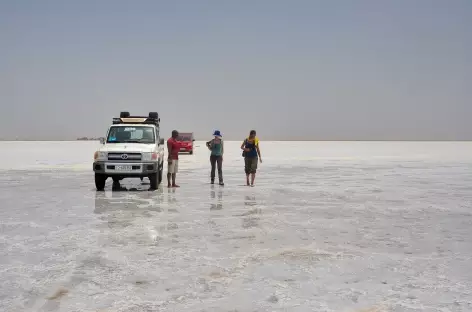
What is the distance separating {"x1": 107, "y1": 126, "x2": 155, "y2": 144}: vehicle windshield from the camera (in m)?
16.2

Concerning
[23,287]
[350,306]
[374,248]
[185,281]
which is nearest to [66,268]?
[23,287]

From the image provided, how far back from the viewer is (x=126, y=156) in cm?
1526

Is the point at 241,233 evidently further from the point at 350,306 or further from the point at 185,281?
the point at 350,306

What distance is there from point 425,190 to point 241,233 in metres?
9.18

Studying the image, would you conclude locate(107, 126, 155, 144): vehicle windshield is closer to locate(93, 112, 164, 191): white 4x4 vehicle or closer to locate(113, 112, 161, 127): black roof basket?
locate(93, 112, 164, 191): white 4x4 vehicle

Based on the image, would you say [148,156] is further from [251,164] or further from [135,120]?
[251,164]

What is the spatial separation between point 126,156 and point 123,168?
38 centimetres

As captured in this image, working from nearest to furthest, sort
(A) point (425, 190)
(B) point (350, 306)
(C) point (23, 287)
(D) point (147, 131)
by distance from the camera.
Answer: (B) point (350, 306) < (C) point (23, 287) < (A) point (425, 190) < (D) point (147, 131)

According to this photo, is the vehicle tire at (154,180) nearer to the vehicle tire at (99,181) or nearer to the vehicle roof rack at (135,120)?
the vehicle tire at (99,181)

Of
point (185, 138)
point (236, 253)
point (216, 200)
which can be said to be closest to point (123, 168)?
point (216, 200)

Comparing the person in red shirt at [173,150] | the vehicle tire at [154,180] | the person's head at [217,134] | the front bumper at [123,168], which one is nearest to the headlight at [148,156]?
the front bumper at [123,168]

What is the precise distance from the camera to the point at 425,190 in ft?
50.8

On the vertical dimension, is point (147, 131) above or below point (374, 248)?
above

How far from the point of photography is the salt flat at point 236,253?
4.84 m
